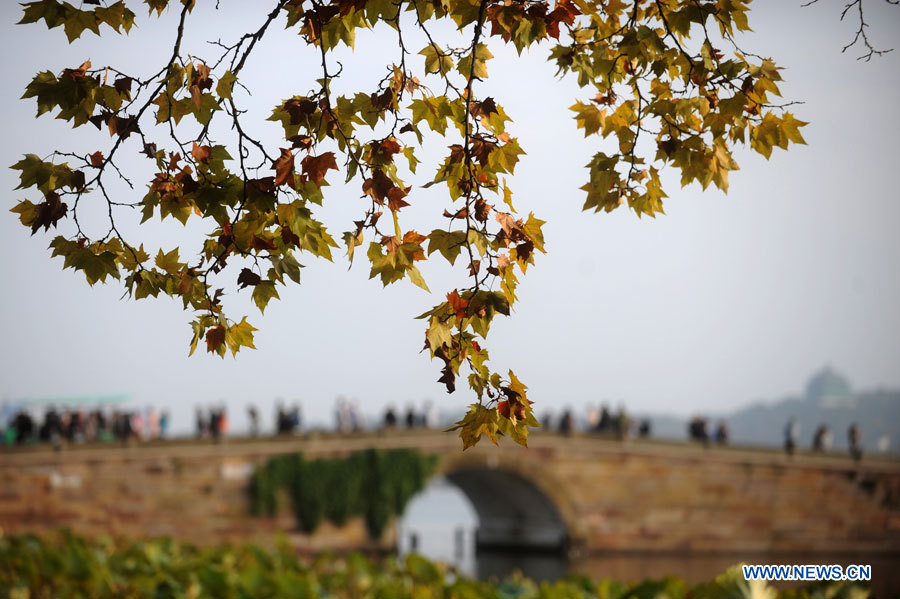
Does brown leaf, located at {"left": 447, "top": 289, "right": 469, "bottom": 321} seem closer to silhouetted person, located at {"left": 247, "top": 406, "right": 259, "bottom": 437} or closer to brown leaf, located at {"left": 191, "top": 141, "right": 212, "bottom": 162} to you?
brown leaf, located at {"left": 191, "top": 141, "right": 212, "bottom": 162}

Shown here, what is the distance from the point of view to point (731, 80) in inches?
141

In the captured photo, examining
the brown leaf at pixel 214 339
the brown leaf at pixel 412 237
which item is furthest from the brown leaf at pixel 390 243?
the brown leaf at pixel 214 339

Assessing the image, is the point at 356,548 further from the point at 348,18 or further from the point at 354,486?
the point at 348,18

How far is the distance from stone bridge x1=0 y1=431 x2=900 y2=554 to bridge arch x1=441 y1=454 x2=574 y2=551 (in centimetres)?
5

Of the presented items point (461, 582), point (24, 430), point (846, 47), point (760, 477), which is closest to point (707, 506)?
point (760, 477)

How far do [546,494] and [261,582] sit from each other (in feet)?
80.0

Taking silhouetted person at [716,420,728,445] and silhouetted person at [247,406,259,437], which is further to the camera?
silhouetted person at [716,420,728,445]

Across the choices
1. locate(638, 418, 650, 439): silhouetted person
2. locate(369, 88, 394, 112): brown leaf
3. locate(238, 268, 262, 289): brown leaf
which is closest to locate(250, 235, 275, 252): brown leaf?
locate(238, 268, 262, 289): brown leaf

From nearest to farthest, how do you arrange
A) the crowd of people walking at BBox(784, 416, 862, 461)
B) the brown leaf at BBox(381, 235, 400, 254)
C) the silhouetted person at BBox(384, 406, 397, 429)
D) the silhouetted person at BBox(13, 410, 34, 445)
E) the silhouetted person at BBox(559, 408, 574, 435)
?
the brown leaf at BBox(381, 235, 400, 254) → the silhouetted person at BBox(13, 410, 34, 445) → the silhouetted person at BBox(384, 406, 397, 429) → the silhouetted person at BBox(559, 408, 574, 435) → the crowd of people walking at BBox(784, 416, 862, 461)

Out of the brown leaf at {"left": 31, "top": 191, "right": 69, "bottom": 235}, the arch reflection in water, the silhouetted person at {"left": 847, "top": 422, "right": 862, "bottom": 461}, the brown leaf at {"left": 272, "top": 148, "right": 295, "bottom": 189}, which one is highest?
the brown leaf at {"left": 272, "top": 148, "right": 295, "bottom": 189}

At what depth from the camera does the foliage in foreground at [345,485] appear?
27234 mm

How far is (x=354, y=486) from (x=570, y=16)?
25724 millimetres

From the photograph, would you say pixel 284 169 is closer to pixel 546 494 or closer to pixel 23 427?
pixel 23 427

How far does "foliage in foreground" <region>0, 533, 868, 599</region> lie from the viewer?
20.5 ft
